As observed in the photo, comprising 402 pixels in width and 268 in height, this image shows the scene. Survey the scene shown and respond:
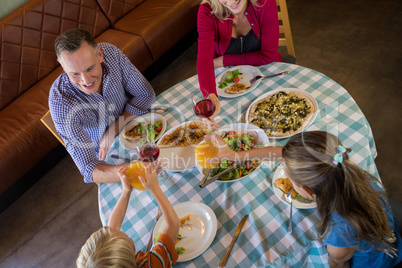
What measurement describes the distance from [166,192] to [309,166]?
652 mm

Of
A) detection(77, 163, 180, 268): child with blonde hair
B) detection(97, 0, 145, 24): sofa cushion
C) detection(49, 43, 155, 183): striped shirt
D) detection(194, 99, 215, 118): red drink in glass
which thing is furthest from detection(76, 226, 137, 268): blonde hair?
detection(97, 0, 145, 24): sofa cushion

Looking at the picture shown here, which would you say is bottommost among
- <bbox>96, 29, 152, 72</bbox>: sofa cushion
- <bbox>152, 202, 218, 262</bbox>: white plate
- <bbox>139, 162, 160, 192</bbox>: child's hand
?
<bbox>96, 29, 152, 72</bbox>: sofa cushion

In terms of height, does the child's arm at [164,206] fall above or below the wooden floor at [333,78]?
above

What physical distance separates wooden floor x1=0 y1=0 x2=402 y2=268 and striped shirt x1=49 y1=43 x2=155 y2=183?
0.97 m

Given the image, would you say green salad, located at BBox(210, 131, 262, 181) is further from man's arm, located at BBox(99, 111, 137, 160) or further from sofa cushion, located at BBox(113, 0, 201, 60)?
sofa cushion, located at BBox(113, 0, 201, 60)

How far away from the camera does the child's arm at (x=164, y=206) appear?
48.8 inches

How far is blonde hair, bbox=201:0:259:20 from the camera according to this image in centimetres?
197

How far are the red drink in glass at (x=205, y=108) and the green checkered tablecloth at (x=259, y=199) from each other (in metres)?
0.14

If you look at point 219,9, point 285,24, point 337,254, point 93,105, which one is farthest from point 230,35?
point 337,254

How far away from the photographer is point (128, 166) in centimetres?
138

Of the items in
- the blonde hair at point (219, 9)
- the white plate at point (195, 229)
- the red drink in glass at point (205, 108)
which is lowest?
the white plate at point (195, 229)

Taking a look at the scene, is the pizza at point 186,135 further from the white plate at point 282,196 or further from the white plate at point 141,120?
the white plate at point 282,196

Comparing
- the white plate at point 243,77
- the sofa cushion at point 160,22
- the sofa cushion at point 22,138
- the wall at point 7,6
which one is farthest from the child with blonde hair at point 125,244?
the wall at point 7,6

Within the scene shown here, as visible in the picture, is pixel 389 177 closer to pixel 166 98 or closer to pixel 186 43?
pixel 166 98
